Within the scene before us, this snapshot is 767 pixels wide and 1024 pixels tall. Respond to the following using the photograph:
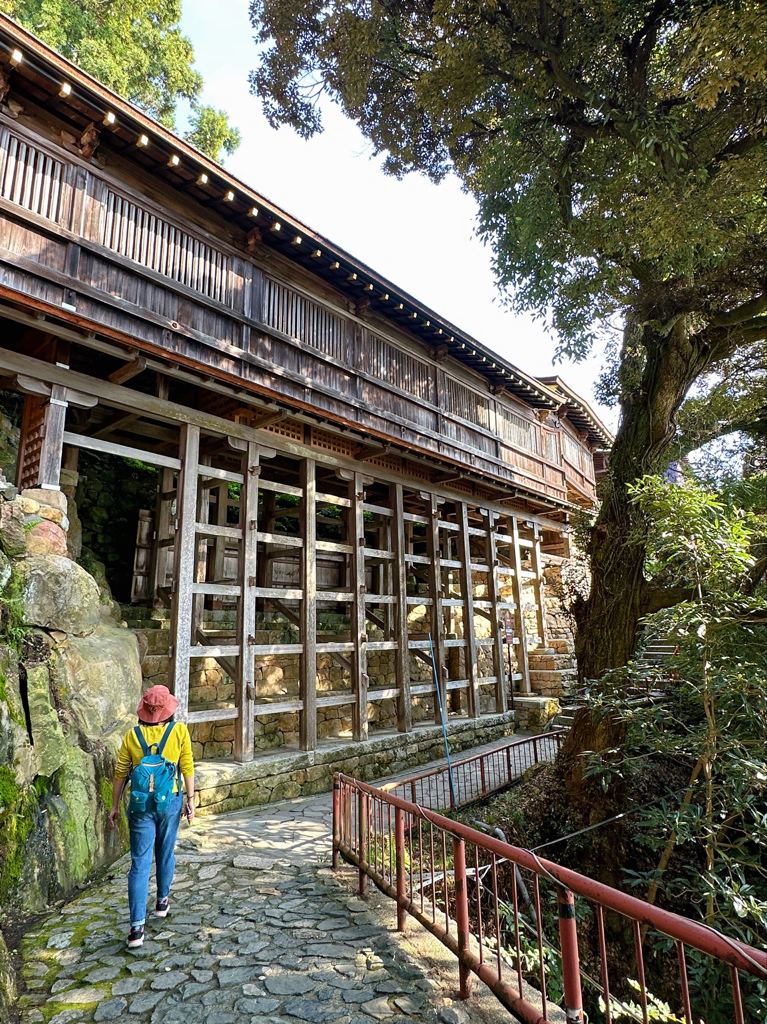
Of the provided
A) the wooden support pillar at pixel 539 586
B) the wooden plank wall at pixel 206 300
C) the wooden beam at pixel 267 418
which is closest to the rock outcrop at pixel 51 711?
the wooden plank wall at pixel 206 300

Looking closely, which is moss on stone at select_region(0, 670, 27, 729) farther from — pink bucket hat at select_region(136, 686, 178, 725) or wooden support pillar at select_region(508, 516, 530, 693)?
wooden support pillar at select_region(508, 516, 530, 693)

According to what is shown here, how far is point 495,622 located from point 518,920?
9659 millimetres

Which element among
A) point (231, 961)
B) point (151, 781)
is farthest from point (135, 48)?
point (231, 961)

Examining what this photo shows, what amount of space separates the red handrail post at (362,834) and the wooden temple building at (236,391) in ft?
10.6

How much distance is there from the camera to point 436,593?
1145 cm

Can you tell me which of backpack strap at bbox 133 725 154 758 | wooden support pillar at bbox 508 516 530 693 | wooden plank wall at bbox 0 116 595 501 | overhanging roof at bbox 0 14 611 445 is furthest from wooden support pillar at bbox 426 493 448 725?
backpack strap at bbox 133 725 154 758

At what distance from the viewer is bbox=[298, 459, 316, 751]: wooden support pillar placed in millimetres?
8648

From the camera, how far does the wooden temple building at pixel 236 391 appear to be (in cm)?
654

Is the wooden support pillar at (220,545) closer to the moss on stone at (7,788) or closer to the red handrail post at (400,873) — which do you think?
the moss on stone at (7,788)

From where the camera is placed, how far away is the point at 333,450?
33.1 feet

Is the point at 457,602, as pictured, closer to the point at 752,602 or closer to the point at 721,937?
the point at 752,602

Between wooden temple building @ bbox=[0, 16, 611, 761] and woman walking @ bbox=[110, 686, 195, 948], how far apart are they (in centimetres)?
313

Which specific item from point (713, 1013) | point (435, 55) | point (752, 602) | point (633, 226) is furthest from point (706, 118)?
point (713, 1013)

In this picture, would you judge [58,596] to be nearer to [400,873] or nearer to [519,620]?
[400,873]
